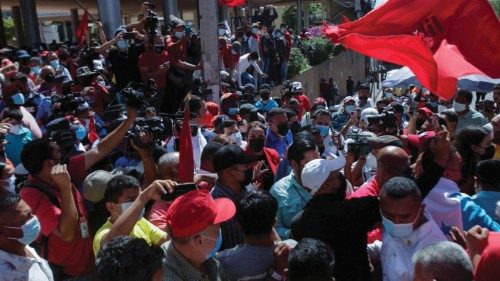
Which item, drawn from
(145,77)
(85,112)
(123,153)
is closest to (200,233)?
(123,153)

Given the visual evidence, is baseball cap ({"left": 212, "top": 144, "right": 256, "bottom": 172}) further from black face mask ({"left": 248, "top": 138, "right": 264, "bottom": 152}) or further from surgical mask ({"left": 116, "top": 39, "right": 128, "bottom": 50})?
surgical mask ({"left": 116, "top": 39, "right": 128, "bottom": 50})

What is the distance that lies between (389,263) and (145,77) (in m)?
5.56

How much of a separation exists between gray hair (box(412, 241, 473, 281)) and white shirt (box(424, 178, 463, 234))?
1.07 m

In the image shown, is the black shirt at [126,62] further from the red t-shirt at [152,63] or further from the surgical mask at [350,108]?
the surgical mask at [350,108]

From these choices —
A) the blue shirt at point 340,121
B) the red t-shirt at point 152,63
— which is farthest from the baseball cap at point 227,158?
the blue shirt at point 340,121

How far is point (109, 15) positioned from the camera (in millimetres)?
14852

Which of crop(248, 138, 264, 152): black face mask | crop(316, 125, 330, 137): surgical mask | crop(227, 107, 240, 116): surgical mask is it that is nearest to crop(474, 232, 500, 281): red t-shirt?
crop(248, 138, 264, 152): black face mask

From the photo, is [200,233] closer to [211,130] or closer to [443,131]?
[443,131]

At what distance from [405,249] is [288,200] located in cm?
109

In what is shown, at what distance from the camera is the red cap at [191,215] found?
9.66ft

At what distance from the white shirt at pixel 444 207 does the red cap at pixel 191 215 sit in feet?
4.86

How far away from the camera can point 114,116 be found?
666cm

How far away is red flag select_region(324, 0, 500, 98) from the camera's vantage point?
4578 mm

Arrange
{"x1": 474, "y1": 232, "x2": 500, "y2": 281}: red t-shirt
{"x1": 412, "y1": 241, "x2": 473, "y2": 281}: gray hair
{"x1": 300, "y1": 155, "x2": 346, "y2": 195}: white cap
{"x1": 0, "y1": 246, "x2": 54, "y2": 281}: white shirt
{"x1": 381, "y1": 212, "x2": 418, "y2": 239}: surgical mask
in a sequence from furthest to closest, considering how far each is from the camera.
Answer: {"x1": 300, "y1": 155, "x2": 346, "y2": 195}: white cap → {"x1": 381, "y1": 212, "x2": 418, "y2": 239}: surgical mask → {"x1": 0, "y1": 246, "x2": 54, "y2": 281}: white shirt → {"x1": 474, "y1": 232, "x2": 500, "y2": 281}: red t-shirt → {"x1": 412, "y1": 241, "x2": 473, "y2": 281}: gray hair
